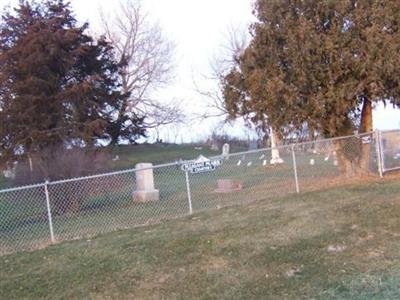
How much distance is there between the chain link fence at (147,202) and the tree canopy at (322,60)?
0.96 m

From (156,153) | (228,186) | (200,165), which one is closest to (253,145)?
(156,153)

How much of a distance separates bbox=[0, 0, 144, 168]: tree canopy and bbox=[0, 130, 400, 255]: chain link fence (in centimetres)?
1310

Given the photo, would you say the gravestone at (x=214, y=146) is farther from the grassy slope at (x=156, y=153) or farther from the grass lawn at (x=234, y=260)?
the grass lawn at (x=234, y=260)

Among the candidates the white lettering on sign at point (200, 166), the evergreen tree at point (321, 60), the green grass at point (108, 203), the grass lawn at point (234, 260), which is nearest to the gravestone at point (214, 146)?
the green grass at point (108, 203)

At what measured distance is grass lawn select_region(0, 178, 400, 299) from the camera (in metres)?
5.88

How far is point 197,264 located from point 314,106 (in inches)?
323

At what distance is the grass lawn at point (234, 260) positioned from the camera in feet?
19.3

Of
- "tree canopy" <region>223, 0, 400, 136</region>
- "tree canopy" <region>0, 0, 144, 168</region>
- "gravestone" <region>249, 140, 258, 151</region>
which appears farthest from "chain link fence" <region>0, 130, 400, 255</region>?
"gravestone" <region>249, 140, 258, 151</region>

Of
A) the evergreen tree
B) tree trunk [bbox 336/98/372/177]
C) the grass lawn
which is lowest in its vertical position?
the grass lawn

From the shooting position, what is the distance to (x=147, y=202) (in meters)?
16.2

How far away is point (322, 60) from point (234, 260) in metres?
8.45

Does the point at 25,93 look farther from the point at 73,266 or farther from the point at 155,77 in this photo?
the point at 73,266

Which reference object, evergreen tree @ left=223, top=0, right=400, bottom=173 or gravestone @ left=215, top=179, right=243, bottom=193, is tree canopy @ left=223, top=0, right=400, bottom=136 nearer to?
evergreen tree @ left=223, top=0, right=400, bottom=173

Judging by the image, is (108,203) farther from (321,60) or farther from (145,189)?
(321,60)
